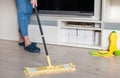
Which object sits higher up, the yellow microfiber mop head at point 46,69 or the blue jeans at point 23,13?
the blue jeans at point 23,13

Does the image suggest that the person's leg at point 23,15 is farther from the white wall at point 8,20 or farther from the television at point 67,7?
the white wall at point 8,20

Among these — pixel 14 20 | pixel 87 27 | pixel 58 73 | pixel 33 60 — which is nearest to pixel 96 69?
pixel 58 73

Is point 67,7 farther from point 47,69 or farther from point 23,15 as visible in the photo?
point 47,69

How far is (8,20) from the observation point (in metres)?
3.27

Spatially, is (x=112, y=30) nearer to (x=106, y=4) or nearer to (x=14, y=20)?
(x=106, y=4)

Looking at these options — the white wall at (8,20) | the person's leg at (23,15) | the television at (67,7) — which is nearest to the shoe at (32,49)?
the person's leg at (23,15)

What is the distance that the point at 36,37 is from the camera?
9.96 feet

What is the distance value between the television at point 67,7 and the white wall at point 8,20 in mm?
462

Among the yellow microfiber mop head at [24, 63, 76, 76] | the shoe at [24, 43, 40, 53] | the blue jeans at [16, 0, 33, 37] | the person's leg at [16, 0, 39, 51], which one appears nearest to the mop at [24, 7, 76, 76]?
the yellow microfiber mop head at [24, 63, 76, 76]

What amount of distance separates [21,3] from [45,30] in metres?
0.50

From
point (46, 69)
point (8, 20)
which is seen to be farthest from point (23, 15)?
point (46, 69)

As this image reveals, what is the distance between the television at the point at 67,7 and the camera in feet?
8.80

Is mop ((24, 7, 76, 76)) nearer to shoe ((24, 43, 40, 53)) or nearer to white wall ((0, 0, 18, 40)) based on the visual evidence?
shoe ((24, 43, 40, 53))

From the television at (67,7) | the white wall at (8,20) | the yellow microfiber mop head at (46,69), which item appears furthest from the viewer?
the white wall at (8,20)
